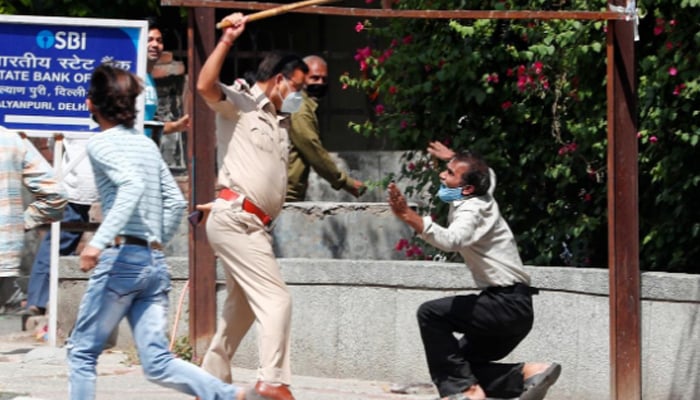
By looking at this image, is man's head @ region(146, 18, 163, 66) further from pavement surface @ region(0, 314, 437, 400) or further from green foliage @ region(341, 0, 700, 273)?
pavement surface @ region(0, 314, 437, 400)

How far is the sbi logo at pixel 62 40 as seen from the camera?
361 inches

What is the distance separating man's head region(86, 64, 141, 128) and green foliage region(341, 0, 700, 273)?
3097 millimetres

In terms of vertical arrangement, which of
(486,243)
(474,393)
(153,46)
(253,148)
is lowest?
(474,393)

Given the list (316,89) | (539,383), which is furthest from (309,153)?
(539,383)

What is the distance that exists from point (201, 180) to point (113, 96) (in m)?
2.45

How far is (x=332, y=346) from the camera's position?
8.58 meters

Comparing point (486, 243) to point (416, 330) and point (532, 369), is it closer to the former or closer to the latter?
point (532, 369)

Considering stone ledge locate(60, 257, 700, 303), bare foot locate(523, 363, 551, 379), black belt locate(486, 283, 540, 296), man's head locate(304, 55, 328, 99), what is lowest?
bare foot locate(523, 363, 551, 379)

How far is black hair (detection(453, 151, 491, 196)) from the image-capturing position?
7.18 meters

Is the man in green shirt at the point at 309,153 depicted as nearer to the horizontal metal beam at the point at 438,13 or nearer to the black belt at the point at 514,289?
the horizontal metal beam at the point at 438,13

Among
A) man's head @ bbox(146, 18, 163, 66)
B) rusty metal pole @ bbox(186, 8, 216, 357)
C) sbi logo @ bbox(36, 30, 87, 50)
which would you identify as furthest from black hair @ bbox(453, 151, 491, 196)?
man's head @ bbox(146, 18, 163, 66)

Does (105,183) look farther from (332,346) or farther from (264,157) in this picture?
(332,346)

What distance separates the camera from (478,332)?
7.19 metres

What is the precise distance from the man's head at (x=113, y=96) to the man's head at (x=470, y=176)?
1.75 m
